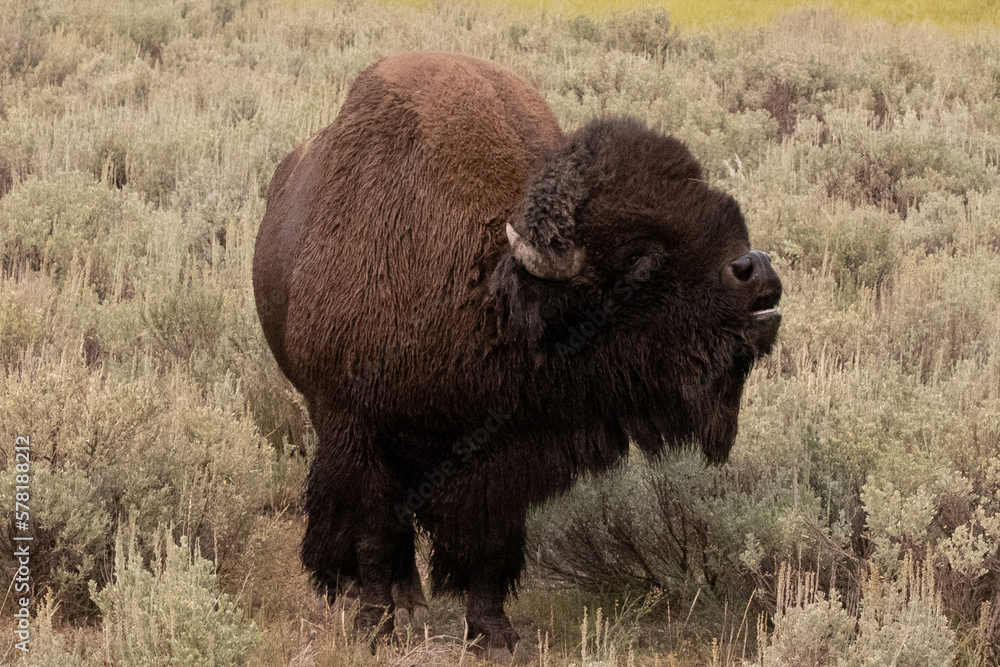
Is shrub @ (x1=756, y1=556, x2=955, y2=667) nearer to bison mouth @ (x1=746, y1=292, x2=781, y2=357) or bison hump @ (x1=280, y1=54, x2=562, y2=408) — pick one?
bison mouth @ (x1=746, y1=292, x2=781, y2=357)

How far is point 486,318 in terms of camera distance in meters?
3.45

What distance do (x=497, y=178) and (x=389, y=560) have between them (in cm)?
145

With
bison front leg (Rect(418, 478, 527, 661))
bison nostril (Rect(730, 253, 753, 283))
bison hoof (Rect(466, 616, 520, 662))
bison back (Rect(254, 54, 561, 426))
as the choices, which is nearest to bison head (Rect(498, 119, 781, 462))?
bison nostril (Rect(730, 253, 753, 283))

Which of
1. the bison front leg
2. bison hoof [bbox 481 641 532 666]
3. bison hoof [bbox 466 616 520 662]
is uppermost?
the bison front leg

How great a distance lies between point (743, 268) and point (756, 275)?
0.05 meters

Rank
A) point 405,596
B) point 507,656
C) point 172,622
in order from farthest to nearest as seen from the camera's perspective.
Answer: point 405,596 → point 507,656 → point 172,622

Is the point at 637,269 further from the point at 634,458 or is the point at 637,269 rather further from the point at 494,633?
the point at 634,458

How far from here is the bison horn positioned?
320 centimetres

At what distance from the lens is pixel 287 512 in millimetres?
4988

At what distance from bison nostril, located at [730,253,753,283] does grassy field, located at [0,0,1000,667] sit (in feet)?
1.43

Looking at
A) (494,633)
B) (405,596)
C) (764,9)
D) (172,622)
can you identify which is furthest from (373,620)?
(764,9)

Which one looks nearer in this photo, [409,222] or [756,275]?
[756,275]

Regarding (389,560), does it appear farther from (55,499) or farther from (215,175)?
(215,175)

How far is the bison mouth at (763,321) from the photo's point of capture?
3.21 m
